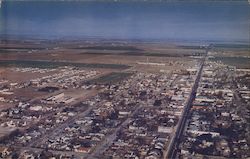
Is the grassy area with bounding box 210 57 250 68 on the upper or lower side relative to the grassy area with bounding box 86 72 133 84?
upper

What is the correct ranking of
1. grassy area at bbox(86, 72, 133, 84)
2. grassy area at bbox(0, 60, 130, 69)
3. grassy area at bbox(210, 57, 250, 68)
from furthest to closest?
1. grassy area at bbox(0, 60, 130, 69)
2. grassy area at bbox(86, 72, 133, 84)
3. grassy area at bbox(210, 57, 250, 68)

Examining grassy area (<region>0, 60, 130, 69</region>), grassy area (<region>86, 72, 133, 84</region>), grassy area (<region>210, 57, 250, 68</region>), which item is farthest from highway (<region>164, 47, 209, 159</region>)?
grassy area (<region>0, 60, 130, 69</region>)

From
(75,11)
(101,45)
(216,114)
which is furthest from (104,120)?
(75,11)

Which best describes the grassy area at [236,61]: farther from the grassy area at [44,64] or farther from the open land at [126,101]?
the grassy area at [44,64]

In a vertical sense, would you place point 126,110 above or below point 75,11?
below

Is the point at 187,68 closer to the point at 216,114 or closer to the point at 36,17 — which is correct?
the point at 216,114

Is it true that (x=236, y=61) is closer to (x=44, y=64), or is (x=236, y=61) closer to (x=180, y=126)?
(x=180, y=126)

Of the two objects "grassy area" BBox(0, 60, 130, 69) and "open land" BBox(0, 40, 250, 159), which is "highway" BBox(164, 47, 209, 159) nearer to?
"open land" BBox(0, 40, 250, 159)

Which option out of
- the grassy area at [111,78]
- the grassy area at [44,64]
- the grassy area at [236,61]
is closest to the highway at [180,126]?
the grassy area at [236,61]
